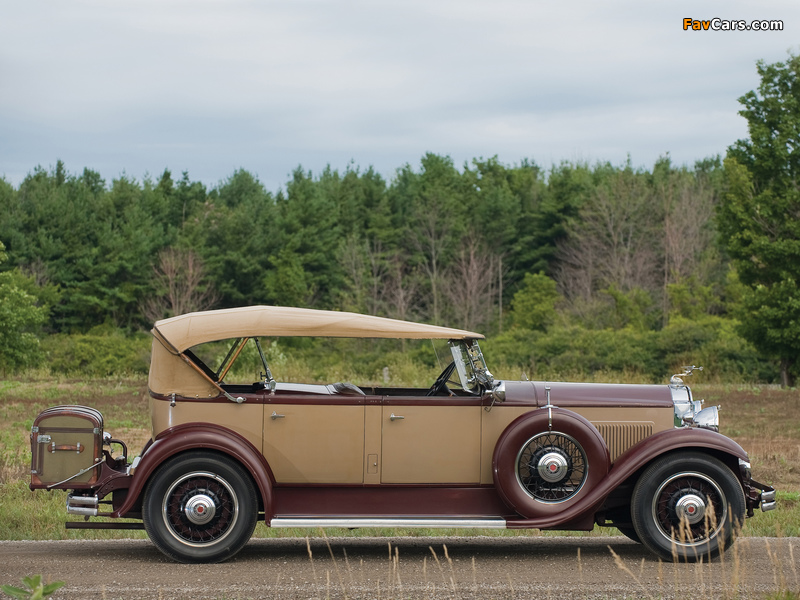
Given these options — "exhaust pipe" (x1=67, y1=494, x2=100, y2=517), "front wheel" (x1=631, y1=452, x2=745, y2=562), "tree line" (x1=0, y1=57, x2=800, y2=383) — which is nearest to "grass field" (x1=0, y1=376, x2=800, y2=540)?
"front wheel" (x1=631, y1=452, x2=745, y2=562)

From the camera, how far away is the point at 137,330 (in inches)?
2196

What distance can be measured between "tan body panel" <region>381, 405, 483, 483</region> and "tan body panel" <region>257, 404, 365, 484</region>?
242 mm

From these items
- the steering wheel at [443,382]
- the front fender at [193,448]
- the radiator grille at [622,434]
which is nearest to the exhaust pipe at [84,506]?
the front fender at [193,448]

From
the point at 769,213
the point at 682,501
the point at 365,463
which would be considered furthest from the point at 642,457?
the point at 769,213

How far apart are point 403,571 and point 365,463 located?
2.96 ft

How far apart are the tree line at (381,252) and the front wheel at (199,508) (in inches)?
1373

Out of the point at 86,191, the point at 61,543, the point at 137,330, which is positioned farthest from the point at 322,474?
the point at 86,191

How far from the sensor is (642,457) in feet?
23.4

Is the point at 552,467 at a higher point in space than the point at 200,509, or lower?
higher

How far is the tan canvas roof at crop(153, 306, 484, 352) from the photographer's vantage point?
7.38 metres

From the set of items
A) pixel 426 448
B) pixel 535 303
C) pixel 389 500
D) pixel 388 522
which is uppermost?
pixel 535 303

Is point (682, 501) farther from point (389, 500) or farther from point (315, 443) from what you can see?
point (315, 443)

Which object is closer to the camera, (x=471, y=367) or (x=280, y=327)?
(x=280, y=327)

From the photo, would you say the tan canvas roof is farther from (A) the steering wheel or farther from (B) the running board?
(B) the running board
